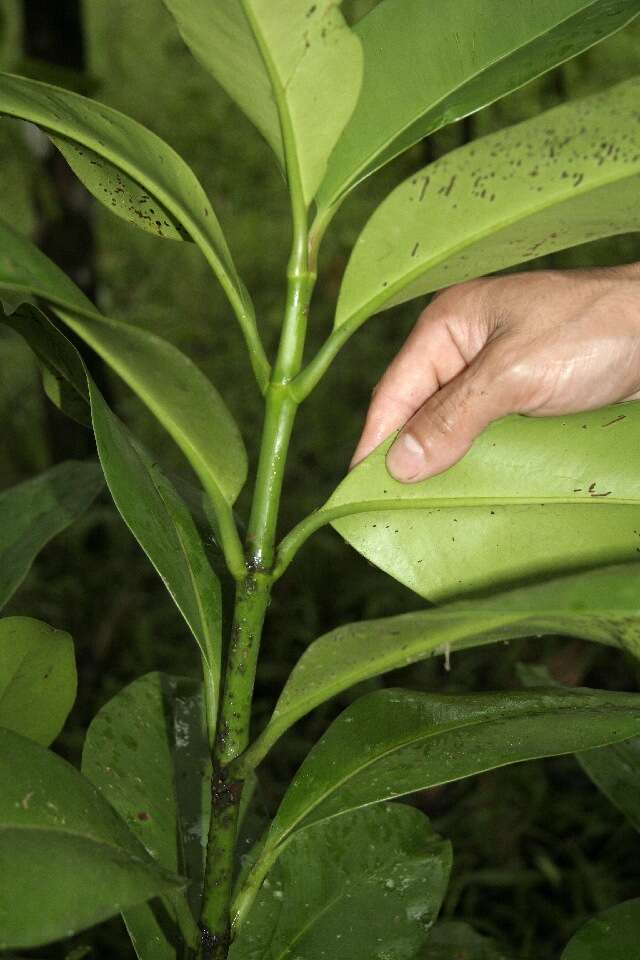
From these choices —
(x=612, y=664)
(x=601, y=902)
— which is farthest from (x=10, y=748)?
(x=612, y=664)

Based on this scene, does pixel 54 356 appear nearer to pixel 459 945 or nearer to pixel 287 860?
pixel 287 860

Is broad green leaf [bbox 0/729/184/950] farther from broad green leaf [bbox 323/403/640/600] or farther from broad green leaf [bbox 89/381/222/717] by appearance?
broad green leaf [bbox 323/403/640/600]

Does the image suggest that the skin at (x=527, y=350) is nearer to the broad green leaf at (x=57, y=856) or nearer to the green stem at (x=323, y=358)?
the green stem at (x=323, y=358)

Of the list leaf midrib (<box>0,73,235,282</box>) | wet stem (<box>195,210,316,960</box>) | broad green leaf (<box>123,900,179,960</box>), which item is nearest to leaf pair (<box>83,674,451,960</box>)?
broad green leaf (<box>123,900,179,960</box>)

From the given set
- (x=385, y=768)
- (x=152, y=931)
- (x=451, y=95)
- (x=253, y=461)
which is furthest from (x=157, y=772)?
(x=253, y=461)

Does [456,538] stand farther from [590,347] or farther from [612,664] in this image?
[612,664]
